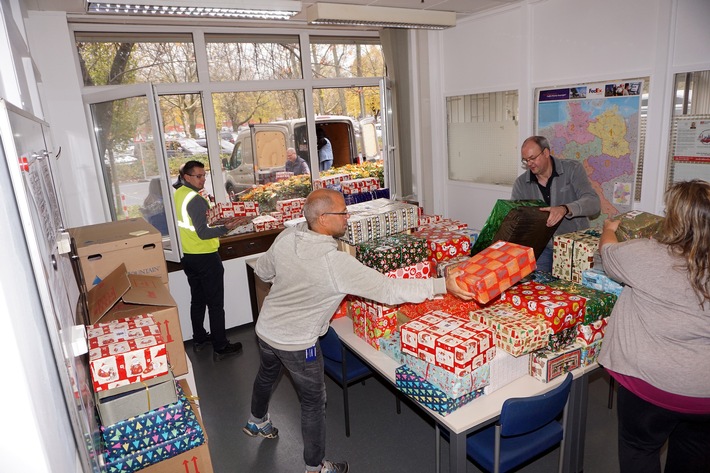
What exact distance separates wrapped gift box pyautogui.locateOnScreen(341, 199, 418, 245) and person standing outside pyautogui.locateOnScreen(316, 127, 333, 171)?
269cm

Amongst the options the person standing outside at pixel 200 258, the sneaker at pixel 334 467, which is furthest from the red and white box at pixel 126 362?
the person standing outside at pixel 200 258

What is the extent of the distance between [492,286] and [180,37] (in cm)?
457

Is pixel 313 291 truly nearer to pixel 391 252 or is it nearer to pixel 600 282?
pixel 391 252

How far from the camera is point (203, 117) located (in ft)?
17.8

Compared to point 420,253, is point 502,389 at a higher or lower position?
lower

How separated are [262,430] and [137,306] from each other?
1331mm

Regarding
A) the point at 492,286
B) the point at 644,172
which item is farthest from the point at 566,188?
the point at 492,286

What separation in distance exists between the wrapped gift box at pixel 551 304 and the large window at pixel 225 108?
313cm

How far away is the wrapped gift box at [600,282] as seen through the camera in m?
2.92

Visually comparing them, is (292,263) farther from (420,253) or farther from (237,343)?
(237,343)

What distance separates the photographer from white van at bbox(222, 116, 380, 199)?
5.77 meters

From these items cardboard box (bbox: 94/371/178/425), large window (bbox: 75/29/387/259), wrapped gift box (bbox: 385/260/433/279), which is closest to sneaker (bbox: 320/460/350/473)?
cardboard box (bbox: 94/371/178/425)

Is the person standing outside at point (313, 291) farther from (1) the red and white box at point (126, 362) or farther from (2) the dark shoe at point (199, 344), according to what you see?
(2) the dark shoe at point (199, 344)

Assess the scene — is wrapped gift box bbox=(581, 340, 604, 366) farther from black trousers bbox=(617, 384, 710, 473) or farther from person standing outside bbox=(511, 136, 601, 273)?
person standing outside bbox=(511, 136, 601, 273)
